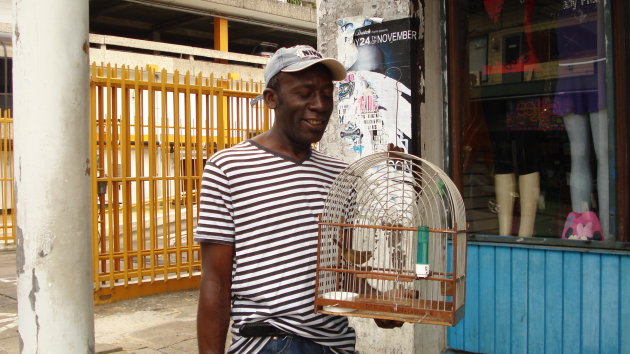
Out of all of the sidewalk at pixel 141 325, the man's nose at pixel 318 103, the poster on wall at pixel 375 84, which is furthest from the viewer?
the sidewalk at pixel 141 325

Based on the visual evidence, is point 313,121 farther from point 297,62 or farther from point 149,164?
point 149,164

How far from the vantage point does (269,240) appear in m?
1.98

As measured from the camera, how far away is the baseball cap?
2.02 meters

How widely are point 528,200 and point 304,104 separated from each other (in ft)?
8.28

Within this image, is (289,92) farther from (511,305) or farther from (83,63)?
(511,305)

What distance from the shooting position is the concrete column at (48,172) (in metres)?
2.33

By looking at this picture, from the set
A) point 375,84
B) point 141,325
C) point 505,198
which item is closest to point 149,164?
point 141,325

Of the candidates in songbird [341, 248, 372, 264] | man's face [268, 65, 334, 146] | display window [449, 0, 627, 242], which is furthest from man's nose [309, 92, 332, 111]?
display window [449, 0, 627, 242]

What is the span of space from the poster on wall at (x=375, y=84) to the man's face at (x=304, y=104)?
7.06 feet

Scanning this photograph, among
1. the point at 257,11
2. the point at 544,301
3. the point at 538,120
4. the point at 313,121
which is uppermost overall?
the point at 257,11

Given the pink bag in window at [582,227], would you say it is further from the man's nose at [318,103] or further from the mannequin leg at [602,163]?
the man's nose at [318,103]

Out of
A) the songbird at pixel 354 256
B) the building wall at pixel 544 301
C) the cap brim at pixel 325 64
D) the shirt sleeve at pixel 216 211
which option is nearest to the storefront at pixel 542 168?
the building wall at pixel 544 301

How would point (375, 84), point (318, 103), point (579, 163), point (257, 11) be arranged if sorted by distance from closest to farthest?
point (318, 103)
point (579, 163)
point (375, 84)
point (257, 11)

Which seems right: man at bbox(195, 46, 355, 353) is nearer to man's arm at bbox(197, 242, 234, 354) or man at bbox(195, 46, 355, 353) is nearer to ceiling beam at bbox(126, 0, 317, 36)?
man's arm at bbox(197, 242, 234, 354)
